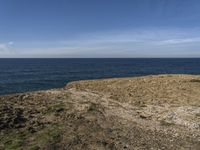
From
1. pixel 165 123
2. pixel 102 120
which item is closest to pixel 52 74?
pixel 102 120

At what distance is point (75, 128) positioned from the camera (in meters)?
13.9

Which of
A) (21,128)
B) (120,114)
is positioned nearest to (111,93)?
(120,114)

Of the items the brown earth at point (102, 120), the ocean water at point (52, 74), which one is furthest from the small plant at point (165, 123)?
the ocean water at point (52, 74)

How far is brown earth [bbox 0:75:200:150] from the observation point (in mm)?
12344

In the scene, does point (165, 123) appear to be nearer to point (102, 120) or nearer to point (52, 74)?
point (102, 120)

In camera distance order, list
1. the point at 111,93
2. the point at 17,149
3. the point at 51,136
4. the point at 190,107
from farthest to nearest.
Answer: the point at 111,93
the point at 190,107
the point at 51,136
the point at 17,149

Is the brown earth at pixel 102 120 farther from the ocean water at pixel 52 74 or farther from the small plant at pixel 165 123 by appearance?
the ocean water at pixel 52 74

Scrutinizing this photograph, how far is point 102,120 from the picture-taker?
15.3 meters

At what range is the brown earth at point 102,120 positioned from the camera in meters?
12.3

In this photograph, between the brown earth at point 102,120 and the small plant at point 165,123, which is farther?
the small plant at point 165,123

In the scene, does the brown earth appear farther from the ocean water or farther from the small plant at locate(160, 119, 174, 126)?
the ocean water

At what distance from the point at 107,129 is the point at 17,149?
453 cm

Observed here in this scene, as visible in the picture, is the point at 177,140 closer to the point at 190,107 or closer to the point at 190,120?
the point at 190,120

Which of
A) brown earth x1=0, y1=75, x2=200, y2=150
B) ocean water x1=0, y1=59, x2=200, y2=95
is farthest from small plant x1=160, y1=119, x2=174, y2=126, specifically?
ocean water x1=0, y1=59, x2=200, y2=95
